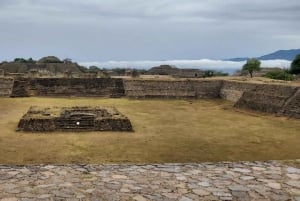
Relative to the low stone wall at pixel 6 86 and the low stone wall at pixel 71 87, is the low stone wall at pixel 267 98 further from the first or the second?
the low stone wall at pixel 6 86

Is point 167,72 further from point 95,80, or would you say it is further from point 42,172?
→ point 42,172

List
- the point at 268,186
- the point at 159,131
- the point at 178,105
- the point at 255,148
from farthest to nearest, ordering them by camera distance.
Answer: the point at 178,105 → the point at 159,131 → the point at 255,148 → the point at 268,186

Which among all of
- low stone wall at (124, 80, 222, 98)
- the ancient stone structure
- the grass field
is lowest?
the grass field

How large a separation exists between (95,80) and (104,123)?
51.7ft

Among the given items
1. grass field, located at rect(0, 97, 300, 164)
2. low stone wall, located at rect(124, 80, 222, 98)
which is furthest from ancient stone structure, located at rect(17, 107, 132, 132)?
low stone wall, located at rect(124, 80, 222, 98)

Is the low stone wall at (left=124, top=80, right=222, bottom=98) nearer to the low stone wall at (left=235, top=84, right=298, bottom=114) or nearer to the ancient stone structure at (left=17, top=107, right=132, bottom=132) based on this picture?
the low stone wall at (left=235, top=84, right=298, bottom=114)

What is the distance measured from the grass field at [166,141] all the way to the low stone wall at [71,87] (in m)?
8.66

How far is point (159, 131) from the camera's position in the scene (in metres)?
16.2

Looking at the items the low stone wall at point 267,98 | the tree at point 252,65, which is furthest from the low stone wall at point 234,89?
the tree at point 252,65

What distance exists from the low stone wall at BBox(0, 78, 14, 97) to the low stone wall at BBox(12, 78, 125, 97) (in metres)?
0.39

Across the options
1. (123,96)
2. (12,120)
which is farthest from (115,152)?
(123,96)

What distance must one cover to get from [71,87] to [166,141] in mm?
18200

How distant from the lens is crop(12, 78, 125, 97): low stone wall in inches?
1190

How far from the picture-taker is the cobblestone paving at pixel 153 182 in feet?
21.0
